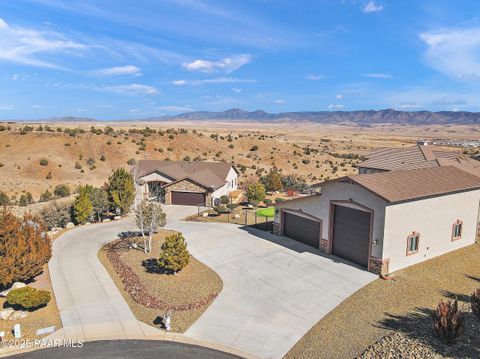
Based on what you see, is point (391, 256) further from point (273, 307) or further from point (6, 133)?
point (6, 133)

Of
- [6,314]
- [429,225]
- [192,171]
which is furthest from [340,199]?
[192,171]

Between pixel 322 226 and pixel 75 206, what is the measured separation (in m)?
22.2

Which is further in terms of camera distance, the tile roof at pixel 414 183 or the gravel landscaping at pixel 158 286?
the tile roof at pixel 414 183

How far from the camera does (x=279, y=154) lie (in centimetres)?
8394

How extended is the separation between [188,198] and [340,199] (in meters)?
23.2

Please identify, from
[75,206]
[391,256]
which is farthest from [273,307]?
[75,206]

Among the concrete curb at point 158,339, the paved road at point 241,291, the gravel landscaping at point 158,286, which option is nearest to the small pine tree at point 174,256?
the gravel landscaping at point 158,286

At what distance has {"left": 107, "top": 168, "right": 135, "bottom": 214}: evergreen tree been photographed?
35000 mm

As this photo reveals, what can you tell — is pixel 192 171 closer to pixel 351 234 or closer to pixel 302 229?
pixel 302 229

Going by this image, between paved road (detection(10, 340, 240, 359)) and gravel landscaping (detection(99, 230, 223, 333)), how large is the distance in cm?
128

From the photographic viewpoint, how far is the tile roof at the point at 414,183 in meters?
21.0

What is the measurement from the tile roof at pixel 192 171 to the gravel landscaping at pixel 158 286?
59.2 feet

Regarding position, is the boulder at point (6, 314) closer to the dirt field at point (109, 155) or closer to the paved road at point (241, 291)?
the paved road at point (241, 291)

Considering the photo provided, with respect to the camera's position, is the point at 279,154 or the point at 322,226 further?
the point at 279,154
